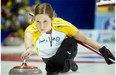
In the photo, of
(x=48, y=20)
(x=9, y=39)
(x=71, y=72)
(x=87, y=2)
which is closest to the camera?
(x=48, y=20)

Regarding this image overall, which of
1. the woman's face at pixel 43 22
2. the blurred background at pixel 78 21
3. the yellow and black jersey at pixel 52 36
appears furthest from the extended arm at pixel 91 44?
the blurred background at pixel 78 21

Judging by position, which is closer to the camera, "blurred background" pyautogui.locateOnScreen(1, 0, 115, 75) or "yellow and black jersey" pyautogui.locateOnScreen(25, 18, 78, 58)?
"yellow and black jersey" pyautogui.locateOnScreen(25, 18, 78, 58)

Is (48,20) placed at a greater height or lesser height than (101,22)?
greater

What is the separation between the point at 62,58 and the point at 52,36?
11cm

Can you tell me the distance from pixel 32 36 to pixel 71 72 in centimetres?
33

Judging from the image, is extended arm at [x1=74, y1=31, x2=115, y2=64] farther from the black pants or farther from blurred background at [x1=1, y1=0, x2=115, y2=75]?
blurred background at [x1=1, y1=0, x2=115, y2=75]

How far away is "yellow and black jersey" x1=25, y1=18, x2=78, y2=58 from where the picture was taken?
1.45m

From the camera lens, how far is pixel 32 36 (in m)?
1.47

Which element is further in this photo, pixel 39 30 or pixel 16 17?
pixel 16 17


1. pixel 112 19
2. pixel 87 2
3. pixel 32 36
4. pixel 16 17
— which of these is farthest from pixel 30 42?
pixel 112 19

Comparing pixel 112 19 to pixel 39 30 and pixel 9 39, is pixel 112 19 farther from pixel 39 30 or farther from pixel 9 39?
pixel 39 30

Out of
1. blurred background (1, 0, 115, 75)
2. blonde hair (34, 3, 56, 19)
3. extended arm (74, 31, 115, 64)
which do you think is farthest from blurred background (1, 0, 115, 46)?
blonde hair (34, 3, 56, 19)

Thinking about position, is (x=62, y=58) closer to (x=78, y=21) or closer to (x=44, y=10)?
(x=44, y=10)

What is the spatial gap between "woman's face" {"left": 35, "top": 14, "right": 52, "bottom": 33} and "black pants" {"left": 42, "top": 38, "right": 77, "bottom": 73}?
0.10 metres
